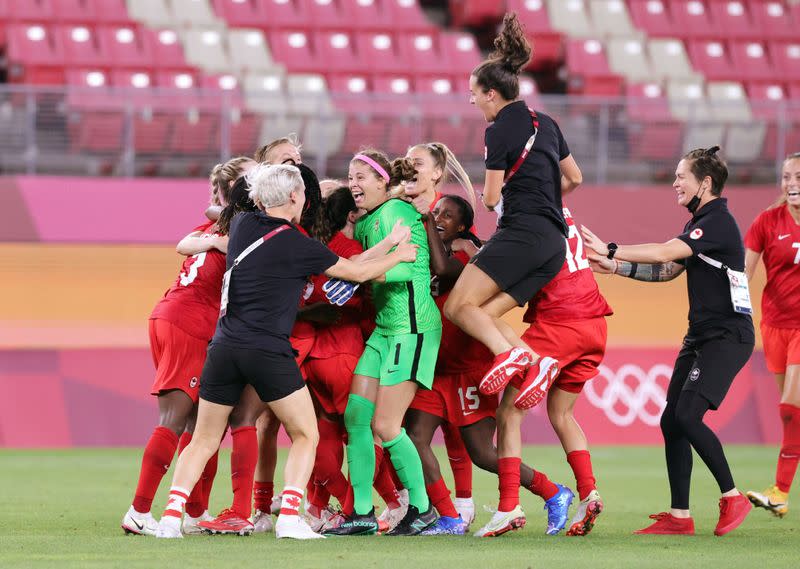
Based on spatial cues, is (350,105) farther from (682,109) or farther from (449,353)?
(449,353)

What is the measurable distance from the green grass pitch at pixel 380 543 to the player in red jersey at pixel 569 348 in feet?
1.16

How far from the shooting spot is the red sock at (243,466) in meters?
6.83

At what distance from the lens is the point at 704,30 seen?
18844 mm

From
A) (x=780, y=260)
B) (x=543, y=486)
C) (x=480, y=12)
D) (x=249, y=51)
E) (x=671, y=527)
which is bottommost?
(x=671, y=527)

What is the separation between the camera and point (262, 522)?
23.4 feet

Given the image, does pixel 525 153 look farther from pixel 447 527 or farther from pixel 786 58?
pixel 786 58

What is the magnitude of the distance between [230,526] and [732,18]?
14.6 m

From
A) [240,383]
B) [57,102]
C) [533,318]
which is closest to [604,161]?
[57,102]

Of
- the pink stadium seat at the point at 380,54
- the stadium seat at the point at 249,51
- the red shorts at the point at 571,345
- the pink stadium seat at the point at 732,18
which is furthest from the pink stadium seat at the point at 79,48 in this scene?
the red shorts at the point at 571,345

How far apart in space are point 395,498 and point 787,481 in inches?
105

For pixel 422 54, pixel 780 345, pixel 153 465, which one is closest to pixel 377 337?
pixel 153 465

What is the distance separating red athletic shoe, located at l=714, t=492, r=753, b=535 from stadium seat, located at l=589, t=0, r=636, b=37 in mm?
12326

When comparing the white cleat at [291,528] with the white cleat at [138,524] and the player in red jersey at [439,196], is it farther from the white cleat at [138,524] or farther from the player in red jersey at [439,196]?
the player in red jersey at [439,196]

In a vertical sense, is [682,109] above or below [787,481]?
above
